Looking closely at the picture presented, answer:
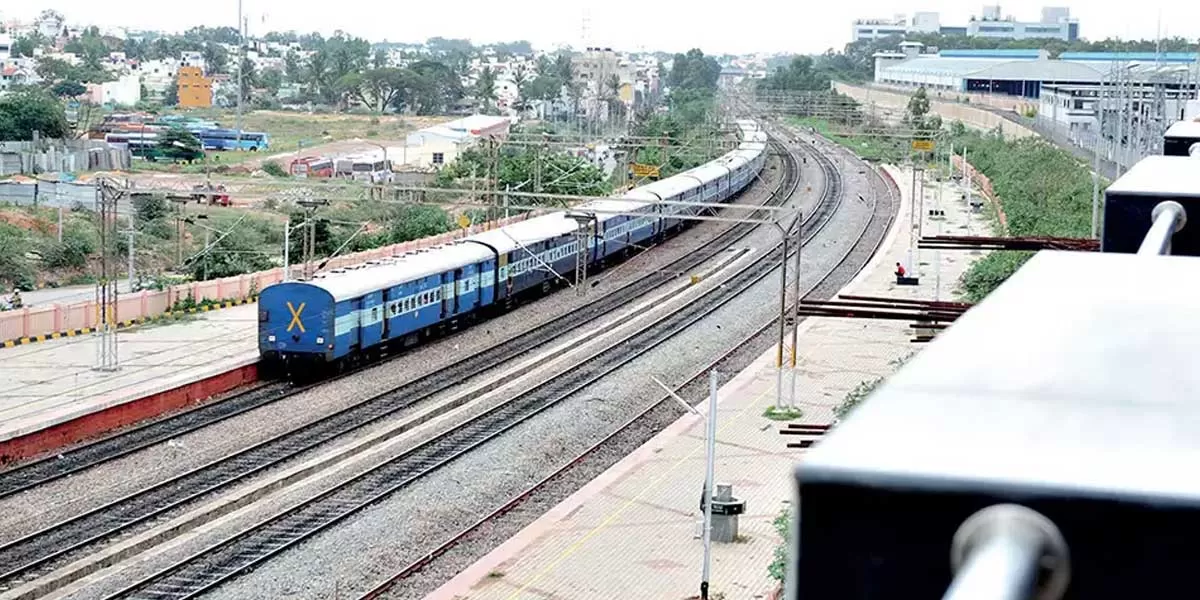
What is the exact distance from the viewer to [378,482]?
19.7m

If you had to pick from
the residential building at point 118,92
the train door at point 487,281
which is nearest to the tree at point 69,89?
the residential building at point 118,92

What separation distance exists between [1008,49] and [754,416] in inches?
6029

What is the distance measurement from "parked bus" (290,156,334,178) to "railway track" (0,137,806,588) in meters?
39.9

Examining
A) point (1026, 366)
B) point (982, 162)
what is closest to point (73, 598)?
point (1026, 366)

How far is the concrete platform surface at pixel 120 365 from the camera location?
23500 millimetres

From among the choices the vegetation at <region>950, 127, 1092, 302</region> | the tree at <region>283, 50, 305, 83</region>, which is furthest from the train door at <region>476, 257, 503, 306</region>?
the tree at <region>283, 50, 305, 83</region>

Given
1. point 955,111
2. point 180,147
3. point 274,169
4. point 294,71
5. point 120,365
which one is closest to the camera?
point 120,365

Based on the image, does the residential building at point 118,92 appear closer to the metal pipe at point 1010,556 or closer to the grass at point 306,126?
the grass at point 306,126

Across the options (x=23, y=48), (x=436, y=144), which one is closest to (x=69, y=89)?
(x=23, y=48)

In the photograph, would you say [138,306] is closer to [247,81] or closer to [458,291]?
[458,291]

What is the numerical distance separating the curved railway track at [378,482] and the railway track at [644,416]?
56.8 inches

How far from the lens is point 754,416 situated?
81.0 ft

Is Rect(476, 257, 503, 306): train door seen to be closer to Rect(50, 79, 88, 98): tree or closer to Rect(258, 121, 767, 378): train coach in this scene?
Rect(258, 121, 767, 378): train coach

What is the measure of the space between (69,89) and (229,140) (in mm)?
50002
